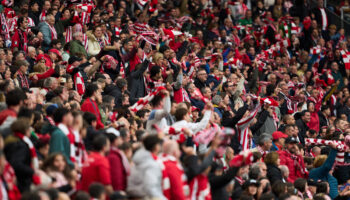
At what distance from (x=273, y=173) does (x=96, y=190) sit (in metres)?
4.29

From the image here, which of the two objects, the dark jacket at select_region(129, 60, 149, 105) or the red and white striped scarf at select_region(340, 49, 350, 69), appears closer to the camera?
the dark jacket at select_region(129, 60, 149, 105)

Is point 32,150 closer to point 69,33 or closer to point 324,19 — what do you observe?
point 69,33

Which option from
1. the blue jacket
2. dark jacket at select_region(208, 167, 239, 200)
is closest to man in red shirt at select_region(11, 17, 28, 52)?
the blue jacket

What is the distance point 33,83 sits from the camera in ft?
41.8

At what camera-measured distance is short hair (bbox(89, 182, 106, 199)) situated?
7793 mm

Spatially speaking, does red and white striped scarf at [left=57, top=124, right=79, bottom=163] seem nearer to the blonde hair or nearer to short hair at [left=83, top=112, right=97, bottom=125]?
short hair at [left=83, top=112, right=97, bottom=125]

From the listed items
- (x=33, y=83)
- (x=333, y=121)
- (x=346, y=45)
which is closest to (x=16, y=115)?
(x=33, y=83)

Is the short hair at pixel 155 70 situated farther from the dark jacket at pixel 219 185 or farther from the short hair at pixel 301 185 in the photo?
the dark jacket at pixel 219 185

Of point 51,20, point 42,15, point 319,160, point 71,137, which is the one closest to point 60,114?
point 71,137

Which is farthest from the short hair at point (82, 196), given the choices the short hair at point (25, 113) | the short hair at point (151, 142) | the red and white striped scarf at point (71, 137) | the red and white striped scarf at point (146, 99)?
the red and white striped scarf at point (146, 99)

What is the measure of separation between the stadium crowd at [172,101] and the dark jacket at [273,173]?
16mm

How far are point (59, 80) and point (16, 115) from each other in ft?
12.4

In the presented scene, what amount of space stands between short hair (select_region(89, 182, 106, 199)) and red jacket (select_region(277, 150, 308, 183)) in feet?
17.0

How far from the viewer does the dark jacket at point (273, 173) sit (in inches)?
449
